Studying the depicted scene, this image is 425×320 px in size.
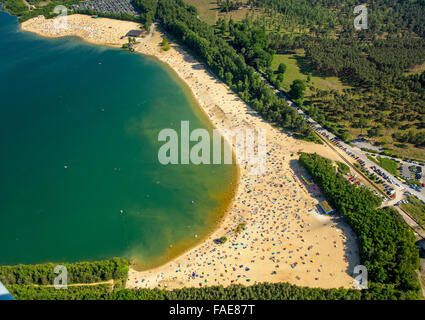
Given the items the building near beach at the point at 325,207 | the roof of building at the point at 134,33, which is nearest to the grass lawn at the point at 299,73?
the building near beach at the point at 325,207

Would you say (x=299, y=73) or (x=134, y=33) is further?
(x=134, y=33)

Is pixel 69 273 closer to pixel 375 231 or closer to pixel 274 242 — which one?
pixel 274 242

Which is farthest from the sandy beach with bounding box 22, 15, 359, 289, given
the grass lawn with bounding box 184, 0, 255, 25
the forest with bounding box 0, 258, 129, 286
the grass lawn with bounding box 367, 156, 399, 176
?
the grass lawn with bounding box 184, 0, 255, 25

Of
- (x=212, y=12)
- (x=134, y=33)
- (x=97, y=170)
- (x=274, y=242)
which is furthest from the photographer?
(x=212, y=12)

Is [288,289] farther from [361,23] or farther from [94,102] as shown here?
[361,23]

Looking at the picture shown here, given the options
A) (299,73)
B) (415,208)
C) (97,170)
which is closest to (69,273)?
(97,170)

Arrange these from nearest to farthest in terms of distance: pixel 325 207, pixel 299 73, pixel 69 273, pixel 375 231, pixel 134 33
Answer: pixel 69 273
pixel 375 231
pixel 325 207
pixel 299 73
pixel 134 33

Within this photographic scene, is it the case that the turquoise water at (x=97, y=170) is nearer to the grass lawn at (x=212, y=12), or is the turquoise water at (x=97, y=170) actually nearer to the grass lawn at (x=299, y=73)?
the grass lawn at (x=299, y=73)
